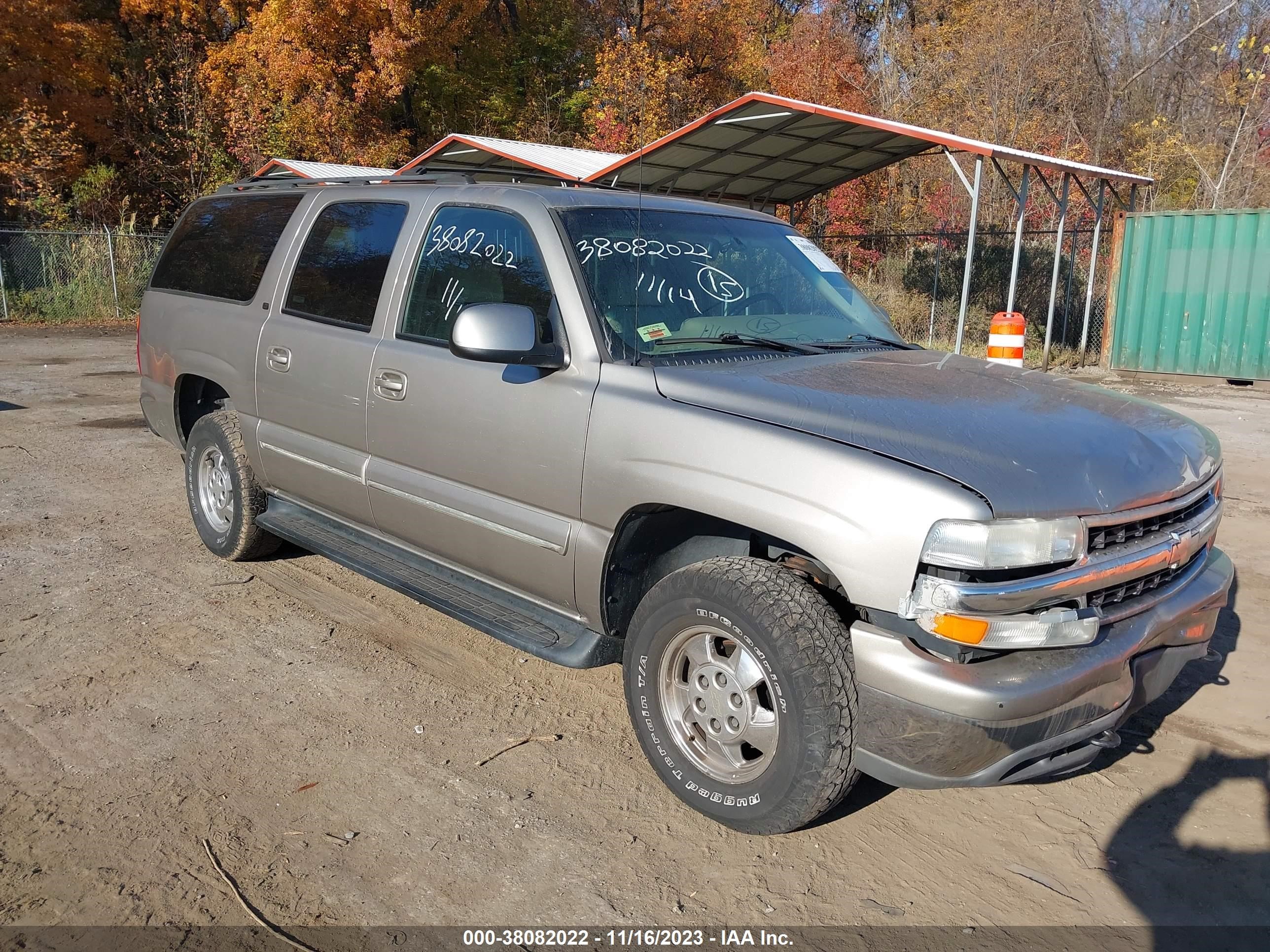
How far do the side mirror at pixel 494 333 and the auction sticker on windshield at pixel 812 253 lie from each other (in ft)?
5.22

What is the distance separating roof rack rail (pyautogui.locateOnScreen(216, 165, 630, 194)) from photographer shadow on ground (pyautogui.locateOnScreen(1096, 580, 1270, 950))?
315cm

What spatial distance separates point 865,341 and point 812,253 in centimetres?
59

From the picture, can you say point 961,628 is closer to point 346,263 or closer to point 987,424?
point 987,424

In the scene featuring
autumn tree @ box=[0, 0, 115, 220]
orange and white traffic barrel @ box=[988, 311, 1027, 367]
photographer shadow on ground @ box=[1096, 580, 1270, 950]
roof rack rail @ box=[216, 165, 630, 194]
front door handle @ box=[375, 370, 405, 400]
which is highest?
autumn tree @ box=[0, 0, 115, 220]

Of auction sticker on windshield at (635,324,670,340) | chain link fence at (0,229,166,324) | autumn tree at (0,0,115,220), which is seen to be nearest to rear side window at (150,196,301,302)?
auction sticker on windshield at (635,324,670,340)

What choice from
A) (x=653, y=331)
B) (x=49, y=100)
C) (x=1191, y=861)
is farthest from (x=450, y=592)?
(x=49, y=100)

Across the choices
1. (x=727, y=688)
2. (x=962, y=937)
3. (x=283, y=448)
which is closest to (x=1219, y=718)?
(x=962, y=937)

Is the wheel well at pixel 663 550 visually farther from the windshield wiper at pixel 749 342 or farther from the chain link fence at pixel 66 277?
the chain link fence at pixel 66 277

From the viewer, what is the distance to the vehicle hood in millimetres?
2766

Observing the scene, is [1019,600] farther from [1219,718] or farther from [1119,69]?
[1119,69]

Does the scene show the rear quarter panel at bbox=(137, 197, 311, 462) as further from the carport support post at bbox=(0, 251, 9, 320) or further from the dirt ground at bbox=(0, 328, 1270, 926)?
the carport support post at bbox=(0, 251, 9, 320)

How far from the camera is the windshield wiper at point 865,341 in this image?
3.99m

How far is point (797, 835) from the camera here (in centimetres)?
322

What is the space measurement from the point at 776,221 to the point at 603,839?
280 centimetres
